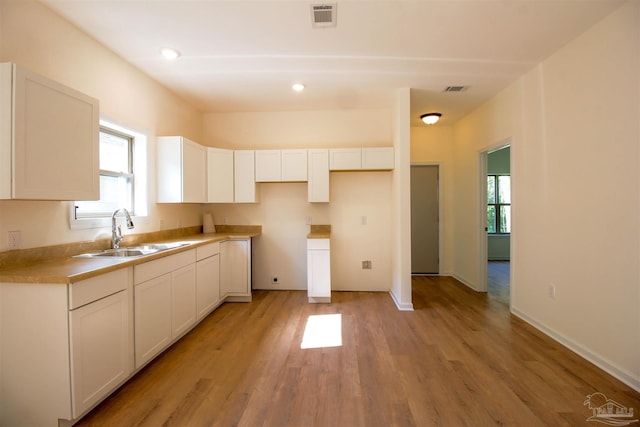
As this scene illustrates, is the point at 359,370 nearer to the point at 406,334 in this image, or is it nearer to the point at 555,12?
the point at 406,334

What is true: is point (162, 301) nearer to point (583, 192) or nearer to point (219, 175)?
point (219, 175)

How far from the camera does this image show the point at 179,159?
3.14 metres

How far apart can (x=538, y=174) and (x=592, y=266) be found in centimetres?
105

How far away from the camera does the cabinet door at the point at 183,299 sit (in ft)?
8.13

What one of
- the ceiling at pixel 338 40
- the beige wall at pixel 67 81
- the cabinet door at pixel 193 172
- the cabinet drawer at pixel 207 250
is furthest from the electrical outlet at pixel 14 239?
the ceiling at pixel 338 40

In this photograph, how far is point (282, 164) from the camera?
388cm

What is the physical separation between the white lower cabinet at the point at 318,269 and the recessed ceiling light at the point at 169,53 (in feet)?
8.09

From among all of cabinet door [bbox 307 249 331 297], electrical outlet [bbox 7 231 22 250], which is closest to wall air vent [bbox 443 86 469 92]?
cabinet door [bbox 307 249 331 297]

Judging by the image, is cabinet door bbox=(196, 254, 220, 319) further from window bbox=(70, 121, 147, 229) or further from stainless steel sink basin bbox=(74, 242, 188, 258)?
window bbox=(70, 121, 147, 229)

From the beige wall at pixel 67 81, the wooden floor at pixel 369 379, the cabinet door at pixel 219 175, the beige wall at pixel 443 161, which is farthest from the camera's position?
the beige wall at pixel 443 161

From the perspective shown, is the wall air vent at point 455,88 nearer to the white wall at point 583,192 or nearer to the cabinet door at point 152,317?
the white wall at point 583,192

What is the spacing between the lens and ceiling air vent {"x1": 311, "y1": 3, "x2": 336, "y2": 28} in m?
1.99

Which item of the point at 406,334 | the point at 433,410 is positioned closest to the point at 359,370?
the point at 433,410

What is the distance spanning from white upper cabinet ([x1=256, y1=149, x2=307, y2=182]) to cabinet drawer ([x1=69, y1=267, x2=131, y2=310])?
2.26 metres
